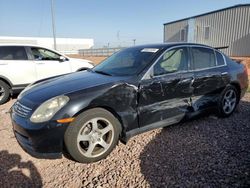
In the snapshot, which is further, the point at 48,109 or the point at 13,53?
the point at 13,53

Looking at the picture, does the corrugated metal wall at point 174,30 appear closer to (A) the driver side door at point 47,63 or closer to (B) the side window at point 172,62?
(A) the driver side door at point 47,63

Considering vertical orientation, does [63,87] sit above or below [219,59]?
below

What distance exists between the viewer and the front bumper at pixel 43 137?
8.02 feet

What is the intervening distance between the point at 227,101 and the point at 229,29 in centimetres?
1528

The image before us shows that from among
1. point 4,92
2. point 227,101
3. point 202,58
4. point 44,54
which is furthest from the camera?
point 44,54

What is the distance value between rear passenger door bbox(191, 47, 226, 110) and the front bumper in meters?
2.41

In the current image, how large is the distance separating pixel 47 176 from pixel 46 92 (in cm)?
110

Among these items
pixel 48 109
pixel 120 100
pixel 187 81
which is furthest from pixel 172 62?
pixel 48 109

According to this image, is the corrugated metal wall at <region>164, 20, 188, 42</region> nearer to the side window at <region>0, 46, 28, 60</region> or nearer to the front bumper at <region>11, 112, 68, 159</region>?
the side window at <region>0, 46, 28, 60</region>

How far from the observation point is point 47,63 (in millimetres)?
6391

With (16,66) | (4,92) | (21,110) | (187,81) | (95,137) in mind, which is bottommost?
(95,137)

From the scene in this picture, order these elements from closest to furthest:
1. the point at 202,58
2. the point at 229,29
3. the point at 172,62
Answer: the point at 172,62 → the point at 202,58 → the point at 229,29

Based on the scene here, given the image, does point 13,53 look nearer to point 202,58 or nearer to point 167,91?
point 167,91

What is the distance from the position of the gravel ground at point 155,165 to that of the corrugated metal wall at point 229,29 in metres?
15.3
